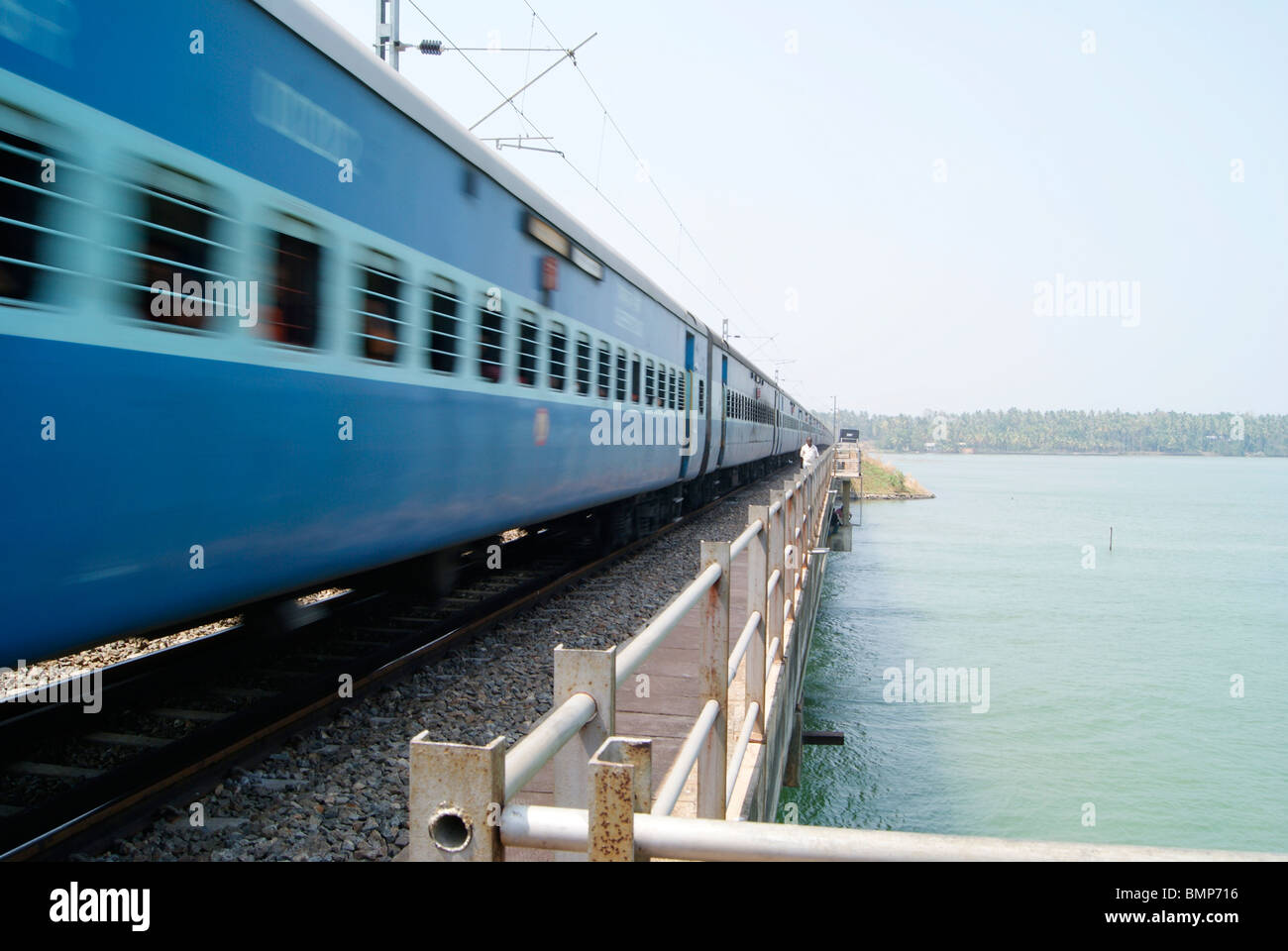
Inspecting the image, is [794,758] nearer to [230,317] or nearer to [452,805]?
[230,317]

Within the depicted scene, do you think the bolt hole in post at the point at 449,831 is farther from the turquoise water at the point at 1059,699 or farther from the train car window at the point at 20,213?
the turquoise water at the point at 1059,699

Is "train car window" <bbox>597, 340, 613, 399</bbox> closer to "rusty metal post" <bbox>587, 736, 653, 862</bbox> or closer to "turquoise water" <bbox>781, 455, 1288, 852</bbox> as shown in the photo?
"turquoise water" <bbox>781, 455, 1288, 852</bbox>

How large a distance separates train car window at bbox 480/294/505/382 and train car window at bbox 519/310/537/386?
0.41 meters

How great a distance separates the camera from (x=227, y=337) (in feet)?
14.3

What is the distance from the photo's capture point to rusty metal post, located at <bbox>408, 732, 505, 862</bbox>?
4.58 feet

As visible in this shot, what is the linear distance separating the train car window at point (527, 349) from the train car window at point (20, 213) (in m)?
4.53

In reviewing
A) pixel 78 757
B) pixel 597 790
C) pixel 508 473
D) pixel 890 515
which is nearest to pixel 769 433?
pixel 508 473

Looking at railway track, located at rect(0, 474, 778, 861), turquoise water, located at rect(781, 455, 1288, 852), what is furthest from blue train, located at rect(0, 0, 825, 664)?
turquoise water, located at rect(781, 455, 1288, 852)

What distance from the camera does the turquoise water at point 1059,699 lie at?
16.9 metres

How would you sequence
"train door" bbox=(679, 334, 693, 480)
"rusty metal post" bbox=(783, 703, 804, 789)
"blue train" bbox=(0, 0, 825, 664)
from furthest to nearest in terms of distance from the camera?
"train door" bbox=(679, 334, 693, 480) → "rusty metal post" bbox=(783, 703, 804, 789) → "blue train" bbox=(0, 0, 825, 664)

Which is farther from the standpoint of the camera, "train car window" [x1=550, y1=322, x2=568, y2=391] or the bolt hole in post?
"train car window" [x1=550, y1=322, x2=568, y2=391]

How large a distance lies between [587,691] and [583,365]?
8012 millimetres

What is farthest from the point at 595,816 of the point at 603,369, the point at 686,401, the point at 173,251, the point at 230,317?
the point at 686,401
